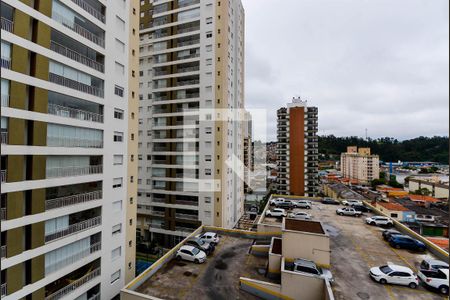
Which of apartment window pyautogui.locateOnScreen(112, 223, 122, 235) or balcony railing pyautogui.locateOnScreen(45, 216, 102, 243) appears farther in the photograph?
apartment window pyautogui.locateOnScreen(112, 223, 122, 235)

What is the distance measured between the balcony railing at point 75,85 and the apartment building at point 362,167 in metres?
99.6

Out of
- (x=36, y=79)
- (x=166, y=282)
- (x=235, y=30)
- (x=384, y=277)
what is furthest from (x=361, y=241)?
(x=235, y=30)

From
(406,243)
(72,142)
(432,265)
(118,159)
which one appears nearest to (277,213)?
(406,243)

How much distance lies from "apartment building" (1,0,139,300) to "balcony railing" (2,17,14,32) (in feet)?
0.17

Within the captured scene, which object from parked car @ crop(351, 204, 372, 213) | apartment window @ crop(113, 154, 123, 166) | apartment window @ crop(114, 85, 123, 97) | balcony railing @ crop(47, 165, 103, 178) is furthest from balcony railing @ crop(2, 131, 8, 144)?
parked car @ crop(351, 204, 372, 213)

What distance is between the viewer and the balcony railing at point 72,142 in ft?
51.0

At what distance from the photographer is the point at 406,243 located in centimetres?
2022

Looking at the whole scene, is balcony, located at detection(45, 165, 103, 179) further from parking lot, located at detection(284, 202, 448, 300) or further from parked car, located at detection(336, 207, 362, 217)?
parked car, located at detection(336, 207, 362, 217)

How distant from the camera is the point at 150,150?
1437 inches

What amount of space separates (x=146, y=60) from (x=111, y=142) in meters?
22.5

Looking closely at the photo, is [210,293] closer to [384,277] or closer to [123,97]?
[384,277]

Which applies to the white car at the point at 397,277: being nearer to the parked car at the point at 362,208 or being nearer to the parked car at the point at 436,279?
the parked car at the point at 436,279

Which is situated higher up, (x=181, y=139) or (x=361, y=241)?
(x=181, y=139)

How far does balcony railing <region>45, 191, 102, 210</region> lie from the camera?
15.3 metres
